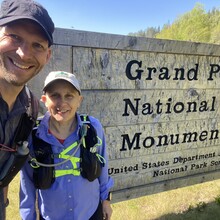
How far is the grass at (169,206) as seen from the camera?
2766 millimetres

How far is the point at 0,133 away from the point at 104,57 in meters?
1.10

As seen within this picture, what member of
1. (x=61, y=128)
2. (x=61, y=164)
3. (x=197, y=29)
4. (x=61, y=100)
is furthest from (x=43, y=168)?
(x=197, y=29)

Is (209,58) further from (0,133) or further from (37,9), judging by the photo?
(0,133)

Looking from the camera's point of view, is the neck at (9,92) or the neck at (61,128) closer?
the neck at (9,92)

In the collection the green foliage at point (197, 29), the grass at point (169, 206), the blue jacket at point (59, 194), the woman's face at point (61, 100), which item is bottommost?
the grass at point (169, 206)

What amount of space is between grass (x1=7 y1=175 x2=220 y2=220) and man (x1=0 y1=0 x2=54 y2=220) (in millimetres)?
1706

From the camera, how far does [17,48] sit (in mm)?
1228

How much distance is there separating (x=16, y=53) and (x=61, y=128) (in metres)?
0.52

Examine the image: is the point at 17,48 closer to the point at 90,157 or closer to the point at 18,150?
the point at 18,150

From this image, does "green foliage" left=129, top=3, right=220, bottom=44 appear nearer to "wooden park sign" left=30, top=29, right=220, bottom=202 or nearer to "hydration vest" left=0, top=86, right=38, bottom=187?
"wooden park sign" left=30, top=29, right=220, bottom=202

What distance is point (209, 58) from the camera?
2.50 m

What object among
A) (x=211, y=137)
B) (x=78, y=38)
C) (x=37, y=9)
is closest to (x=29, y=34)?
(x=37, y=9)

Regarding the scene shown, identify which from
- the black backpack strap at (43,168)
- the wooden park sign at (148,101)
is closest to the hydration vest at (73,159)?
the black backpack strap at (43,168)

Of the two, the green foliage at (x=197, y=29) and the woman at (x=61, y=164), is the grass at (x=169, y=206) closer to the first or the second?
the woman at (x=61, y=164)
